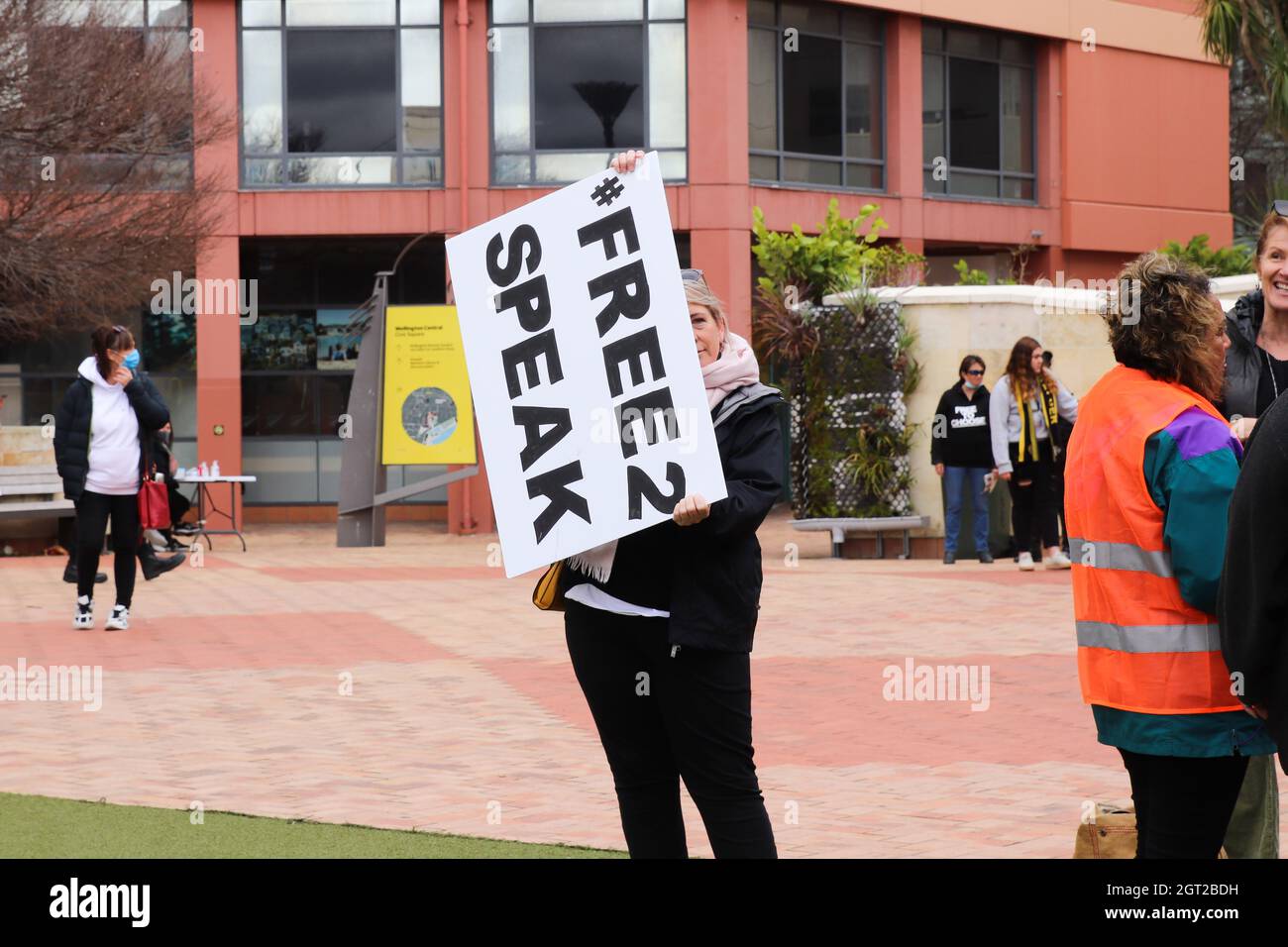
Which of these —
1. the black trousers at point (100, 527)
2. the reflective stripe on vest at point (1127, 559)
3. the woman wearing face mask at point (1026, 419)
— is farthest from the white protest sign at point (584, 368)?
the woman wearing face mask at point (1026, 419)

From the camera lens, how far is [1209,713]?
3957 millimetres

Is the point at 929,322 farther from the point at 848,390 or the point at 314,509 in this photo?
the point at 314,509

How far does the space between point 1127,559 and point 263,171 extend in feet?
84.1

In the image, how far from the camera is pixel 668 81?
28078 mm

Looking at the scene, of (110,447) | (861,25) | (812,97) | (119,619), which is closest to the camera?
(110,447)

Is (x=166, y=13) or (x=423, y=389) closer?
(x=423, y=389)

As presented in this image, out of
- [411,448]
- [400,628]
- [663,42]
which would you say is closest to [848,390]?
[411,448]

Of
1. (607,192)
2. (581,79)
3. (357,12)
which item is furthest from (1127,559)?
(357,12)

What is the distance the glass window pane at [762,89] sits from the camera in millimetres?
28625

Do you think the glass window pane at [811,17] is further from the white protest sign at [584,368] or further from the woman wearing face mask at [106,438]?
the white protest sign at [584,368]

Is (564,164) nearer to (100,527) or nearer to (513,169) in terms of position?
(513,169)

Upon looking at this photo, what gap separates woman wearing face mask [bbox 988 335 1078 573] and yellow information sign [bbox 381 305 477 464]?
8322 millimetres

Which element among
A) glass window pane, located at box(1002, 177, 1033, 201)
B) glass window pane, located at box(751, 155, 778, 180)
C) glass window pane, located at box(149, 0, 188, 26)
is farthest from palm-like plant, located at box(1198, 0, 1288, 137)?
glass window pane, located at box(149, 0, 188, 26)

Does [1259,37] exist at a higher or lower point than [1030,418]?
higher
